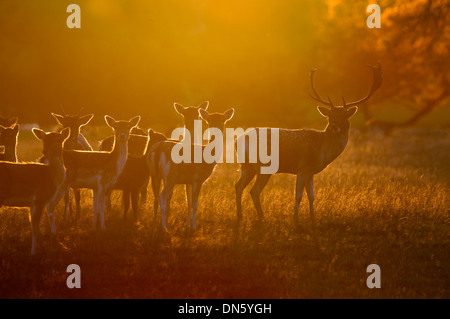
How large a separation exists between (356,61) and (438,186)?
1649cm

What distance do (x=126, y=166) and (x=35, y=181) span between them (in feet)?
8.56

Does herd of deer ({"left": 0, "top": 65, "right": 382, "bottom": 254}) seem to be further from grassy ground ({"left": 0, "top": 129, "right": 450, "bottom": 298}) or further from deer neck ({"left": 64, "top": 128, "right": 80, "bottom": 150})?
grassy ground ({"left": 0, "top": 129, "right": 450, "bottom": 298})

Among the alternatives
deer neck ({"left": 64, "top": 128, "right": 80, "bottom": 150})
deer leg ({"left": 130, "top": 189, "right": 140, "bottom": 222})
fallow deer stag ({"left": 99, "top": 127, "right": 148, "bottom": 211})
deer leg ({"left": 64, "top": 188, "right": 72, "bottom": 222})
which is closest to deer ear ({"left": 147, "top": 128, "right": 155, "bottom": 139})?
fallow deer stag ({"left": 99, "top": 127, "right": 148, "bottom": 211})

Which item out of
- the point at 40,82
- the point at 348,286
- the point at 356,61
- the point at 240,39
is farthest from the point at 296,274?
the point at 240,39

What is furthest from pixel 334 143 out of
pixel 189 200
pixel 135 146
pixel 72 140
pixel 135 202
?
pixel 72 140

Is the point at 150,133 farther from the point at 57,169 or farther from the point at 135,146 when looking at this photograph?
the point at 57,169

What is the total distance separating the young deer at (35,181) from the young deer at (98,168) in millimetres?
680

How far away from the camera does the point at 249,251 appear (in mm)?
10047

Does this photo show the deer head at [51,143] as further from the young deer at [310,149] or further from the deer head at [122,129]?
the young deer at [310,149]

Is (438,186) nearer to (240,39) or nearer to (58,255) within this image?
(58,255)

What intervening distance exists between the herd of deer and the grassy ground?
459mm

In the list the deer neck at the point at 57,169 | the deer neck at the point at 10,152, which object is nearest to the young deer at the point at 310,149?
the deer neck at the point at 57,169

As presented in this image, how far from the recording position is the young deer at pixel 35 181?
9.12 metres

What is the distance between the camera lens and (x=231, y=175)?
18.2 metres
